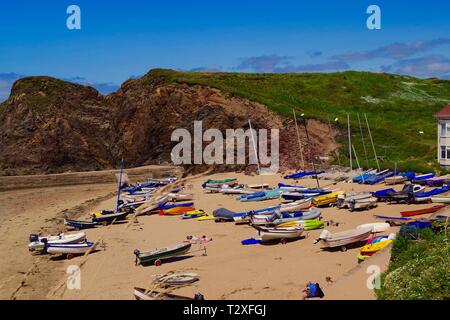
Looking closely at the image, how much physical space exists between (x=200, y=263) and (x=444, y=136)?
96.6 ft

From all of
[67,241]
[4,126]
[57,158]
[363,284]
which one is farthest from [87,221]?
[4,126]

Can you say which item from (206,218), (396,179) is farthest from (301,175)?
(206,218)

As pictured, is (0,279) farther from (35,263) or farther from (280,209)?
(280,209)

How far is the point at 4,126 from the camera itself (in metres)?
83.3

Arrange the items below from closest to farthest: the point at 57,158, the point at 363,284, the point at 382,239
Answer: the point at 363,284 → the point at 382,239 → the point at 57,158

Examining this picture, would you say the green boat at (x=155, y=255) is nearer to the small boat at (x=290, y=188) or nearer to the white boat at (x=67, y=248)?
the white boat at (x=67, y=248)

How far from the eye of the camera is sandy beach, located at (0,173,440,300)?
70.4 feet

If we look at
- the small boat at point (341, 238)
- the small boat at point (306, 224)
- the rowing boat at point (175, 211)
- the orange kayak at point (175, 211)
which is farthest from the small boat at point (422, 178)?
the small boat at point (341, 238)

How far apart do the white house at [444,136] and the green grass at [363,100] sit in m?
1.44

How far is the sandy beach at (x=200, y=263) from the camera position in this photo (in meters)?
21.5

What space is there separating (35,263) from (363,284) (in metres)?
17.1

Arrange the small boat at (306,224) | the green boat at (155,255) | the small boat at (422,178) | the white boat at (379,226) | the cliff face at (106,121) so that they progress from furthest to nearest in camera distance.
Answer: the cliff face at (106,121), the small boat at (422,178), the small boat at (306,224), the white boat at (379,226), the green boat at (155,255)

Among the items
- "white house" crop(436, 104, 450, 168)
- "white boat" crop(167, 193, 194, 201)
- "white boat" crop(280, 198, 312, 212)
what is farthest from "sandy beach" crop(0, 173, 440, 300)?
"white house" crop(436, 104, 450, 168)
